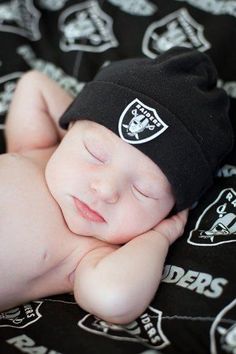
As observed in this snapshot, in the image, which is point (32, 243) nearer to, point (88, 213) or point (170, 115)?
point (88, 213)

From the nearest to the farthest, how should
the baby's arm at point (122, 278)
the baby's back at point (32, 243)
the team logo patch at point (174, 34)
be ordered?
the baby's arm at point (122, 278)
the baby's back at point (32, 243)
the team logo patch at point (174, 34)

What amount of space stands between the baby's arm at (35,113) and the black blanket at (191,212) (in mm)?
48

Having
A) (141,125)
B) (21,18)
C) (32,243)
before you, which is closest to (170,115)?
(141,125)

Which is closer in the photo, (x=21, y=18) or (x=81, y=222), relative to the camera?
(x=81, y=222)

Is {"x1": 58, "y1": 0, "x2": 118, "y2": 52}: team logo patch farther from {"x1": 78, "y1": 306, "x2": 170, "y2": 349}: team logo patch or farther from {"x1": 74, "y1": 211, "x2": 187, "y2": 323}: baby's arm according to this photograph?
{"x1": 78, "y1": 306, "x2": 170, "y2": 349}: team logo patch

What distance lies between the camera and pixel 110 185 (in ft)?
3.55

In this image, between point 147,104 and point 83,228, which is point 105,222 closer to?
point 83,228

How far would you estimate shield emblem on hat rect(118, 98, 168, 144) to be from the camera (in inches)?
43.9

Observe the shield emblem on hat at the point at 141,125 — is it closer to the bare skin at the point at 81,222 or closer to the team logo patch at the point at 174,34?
the bare skin at the point at 81,222

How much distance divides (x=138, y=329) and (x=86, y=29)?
0.97 m

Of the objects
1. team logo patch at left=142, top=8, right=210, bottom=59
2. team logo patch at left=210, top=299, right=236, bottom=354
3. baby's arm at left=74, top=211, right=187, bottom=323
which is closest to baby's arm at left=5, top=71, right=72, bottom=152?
team logo patch at left=142, top=8, right=210, bottom=59

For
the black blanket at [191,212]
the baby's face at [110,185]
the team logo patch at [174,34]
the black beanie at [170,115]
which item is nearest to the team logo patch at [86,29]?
the black blanket at [191,212]

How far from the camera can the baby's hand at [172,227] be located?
116 centimetres

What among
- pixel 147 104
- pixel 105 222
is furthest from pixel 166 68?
pixel 105 222
